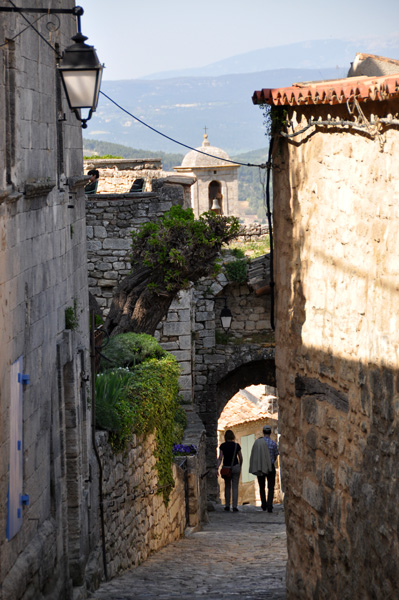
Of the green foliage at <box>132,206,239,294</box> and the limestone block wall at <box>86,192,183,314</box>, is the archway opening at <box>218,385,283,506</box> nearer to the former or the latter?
the limestone block wall at <box>86,192,183,314</box>

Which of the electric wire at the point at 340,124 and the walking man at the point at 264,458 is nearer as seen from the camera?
the electric wire at the point at 340,124

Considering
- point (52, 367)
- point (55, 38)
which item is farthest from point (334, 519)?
point (55, 38)

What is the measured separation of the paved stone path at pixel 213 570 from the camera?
785cm

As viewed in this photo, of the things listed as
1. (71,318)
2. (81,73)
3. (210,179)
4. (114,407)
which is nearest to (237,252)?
(114,407)

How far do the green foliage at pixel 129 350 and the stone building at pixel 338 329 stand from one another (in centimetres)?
478

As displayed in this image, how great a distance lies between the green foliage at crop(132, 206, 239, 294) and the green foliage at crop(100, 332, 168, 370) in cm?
92

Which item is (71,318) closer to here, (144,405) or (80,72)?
(144,405)

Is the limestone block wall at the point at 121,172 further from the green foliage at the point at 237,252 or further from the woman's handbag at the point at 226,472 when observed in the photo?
the woman's handbag at the point at 226,472

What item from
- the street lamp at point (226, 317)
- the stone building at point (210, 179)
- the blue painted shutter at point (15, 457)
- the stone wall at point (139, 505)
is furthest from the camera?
the stone building at point (210, 179)

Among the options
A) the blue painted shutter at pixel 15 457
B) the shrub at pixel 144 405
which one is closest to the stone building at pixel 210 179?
the shrub at pixel 144 405

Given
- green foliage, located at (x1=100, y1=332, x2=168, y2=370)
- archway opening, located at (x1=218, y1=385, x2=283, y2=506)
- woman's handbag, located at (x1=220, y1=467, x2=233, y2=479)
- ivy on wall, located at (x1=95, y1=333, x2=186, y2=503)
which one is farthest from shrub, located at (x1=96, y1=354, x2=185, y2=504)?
archway opening, located at (x1=218, y1=385, x2=283, y2=506)

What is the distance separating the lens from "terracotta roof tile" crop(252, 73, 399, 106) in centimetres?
500

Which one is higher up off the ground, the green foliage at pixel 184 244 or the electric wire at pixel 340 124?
the green foliage at pixel 184 244

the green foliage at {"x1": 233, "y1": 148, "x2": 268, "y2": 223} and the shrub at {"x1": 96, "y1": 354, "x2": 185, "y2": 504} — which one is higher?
the green foliage at {"x1": 233, "y1": 148, "x2": 268, "y2": 223}
